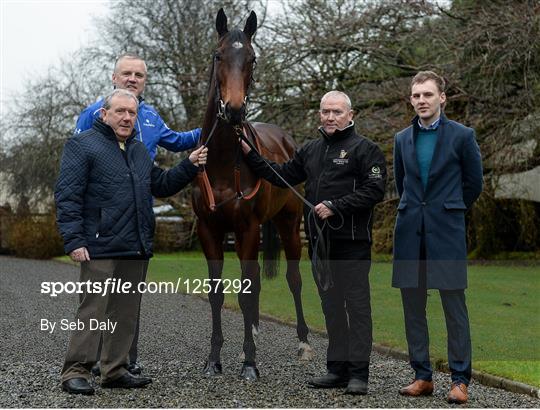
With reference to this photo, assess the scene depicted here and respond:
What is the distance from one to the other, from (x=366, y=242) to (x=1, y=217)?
22.7 meters

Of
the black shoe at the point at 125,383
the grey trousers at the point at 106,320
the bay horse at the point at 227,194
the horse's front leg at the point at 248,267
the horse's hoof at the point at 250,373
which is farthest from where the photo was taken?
the horse's front leg at the point at 248,267

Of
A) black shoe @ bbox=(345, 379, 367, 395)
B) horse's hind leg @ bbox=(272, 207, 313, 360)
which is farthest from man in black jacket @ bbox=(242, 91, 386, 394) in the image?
horse's hind leg @ bbox=(272, 207, 313, 360)

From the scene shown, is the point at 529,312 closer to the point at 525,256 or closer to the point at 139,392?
the point at 139,392

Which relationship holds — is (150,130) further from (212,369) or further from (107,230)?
(212,369)

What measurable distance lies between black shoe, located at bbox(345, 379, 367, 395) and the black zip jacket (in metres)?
0.92

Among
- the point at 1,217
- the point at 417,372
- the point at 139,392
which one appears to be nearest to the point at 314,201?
the point at 417,372

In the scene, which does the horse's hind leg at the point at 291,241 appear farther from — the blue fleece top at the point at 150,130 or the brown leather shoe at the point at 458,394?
the brown leather shoe at the point at 458,394

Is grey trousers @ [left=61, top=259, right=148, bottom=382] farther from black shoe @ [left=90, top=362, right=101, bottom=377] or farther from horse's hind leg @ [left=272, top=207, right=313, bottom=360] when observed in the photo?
horse's hind leg @ [left=272, top=207, right=313, bottom=360]

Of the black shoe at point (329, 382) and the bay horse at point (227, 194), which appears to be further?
the bay horse at point (227, 194)

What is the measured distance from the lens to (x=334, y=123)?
570 centimetres

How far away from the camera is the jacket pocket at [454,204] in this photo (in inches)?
211

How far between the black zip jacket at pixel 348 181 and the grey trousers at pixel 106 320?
1.27 metres

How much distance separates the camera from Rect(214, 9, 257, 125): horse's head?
19.1ft

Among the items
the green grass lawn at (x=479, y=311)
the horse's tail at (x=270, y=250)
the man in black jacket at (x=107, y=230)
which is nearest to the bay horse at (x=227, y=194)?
the man in black jacket at (x=107, y=230)
